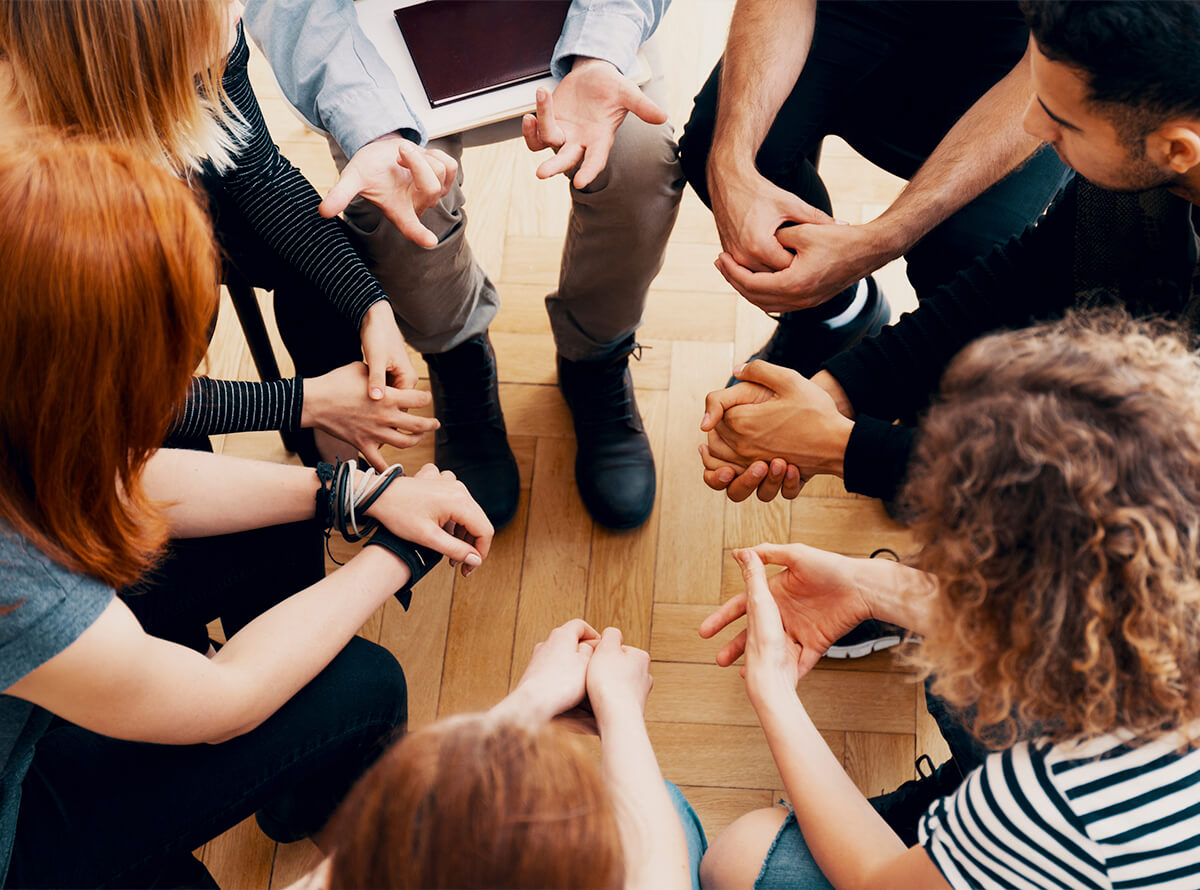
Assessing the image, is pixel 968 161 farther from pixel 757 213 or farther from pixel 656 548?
pixel 656 548

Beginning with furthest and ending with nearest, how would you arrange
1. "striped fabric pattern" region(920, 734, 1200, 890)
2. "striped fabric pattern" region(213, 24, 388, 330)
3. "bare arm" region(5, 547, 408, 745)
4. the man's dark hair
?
1. "striped fabric pattern" region(213, 24, 388, 330)
2. the man's dark hair
3. "bare arm" region(5, 547, 408, 745)
4. "striped fabric pattern" region(920, 734, 1200, 890)

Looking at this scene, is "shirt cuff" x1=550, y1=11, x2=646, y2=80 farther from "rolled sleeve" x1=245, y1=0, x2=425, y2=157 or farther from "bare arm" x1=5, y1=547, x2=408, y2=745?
"bare arm" x1=5, y1=547, x2=408, y2=745

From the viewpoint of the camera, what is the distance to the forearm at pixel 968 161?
49.2 inches

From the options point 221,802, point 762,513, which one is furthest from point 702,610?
point 221,802

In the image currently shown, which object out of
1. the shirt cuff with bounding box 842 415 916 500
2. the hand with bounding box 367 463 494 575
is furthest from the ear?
the hand with bounding box 367 463 494 575

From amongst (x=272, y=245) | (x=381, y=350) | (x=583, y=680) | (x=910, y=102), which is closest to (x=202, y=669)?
(x=583, y=680)

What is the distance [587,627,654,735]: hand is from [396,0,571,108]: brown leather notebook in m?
0.76

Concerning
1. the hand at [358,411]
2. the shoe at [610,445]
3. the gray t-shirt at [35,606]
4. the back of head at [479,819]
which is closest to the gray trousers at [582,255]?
the shoe at [610,445]

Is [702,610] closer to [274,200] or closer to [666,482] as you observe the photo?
[666,482]

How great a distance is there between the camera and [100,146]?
821mm

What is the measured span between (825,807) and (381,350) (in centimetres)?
78

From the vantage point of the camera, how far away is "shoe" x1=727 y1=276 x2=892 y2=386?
1.60 metres

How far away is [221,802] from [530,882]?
56 cm

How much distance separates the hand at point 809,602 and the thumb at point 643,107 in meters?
0.58
